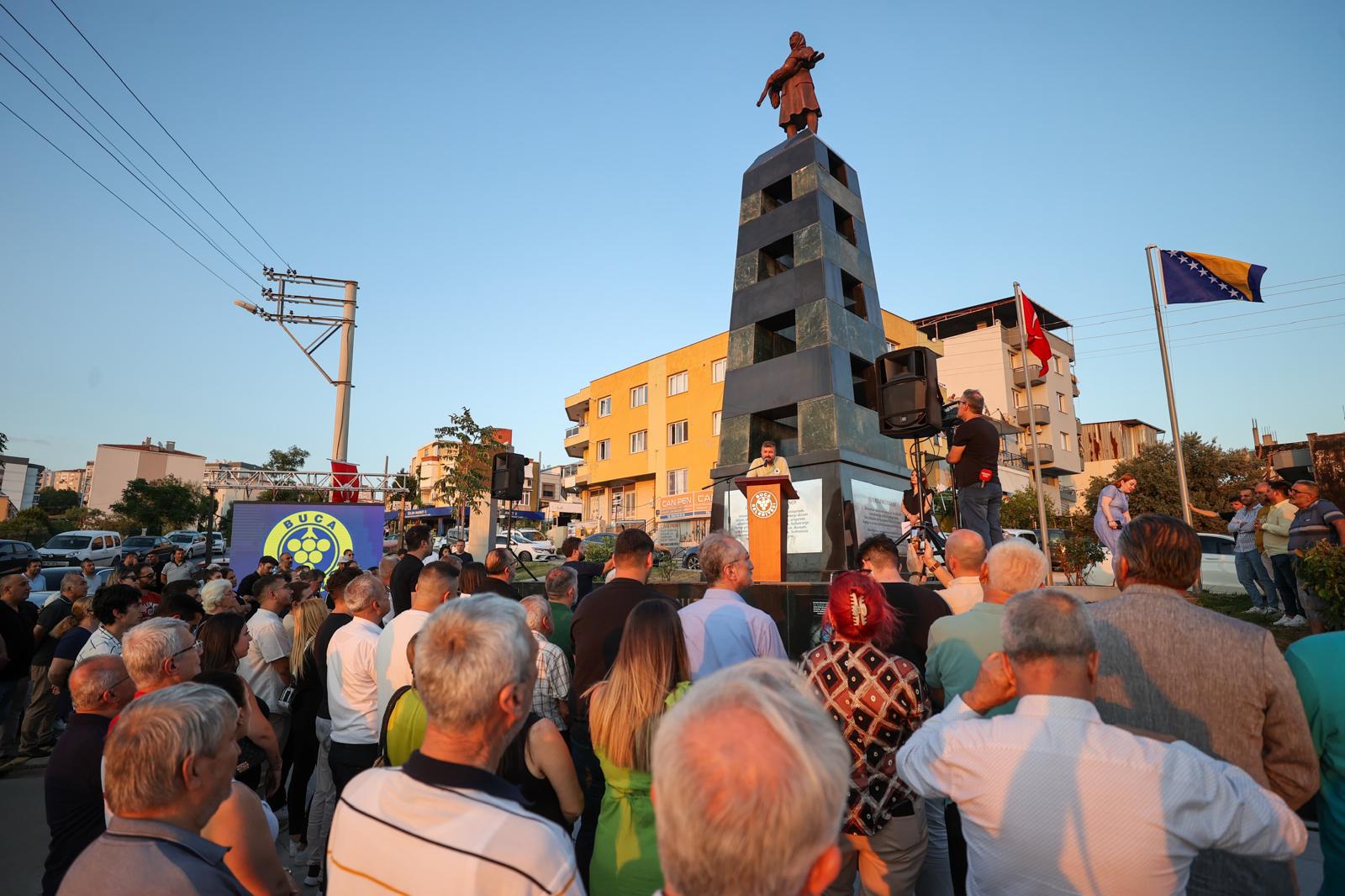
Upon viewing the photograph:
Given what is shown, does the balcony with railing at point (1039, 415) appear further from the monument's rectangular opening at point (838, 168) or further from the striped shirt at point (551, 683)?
the striped shirt at point (551, 683)

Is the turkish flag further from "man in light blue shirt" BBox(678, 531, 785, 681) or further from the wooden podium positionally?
"man in light blue shirt" BBox(678, 531, 785, 681)

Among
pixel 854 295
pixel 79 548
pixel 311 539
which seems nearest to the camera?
pixel 854 295

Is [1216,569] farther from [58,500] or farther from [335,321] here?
[58,500]

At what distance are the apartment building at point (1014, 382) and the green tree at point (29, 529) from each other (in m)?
47.8

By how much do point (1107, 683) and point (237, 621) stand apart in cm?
428

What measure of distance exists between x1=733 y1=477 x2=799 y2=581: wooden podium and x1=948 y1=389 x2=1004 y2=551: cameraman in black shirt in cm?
185

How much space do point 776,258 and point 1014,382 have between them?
115ft

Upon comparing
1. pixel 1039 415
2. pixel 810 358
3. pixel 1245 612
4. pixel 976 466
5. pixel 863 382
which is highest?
pixel 1039 415

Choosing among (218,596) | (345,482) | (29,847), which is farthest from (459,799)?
(345,482)

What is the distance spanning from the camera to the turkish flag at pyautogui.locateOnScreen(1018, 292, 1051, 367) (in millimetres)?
15000

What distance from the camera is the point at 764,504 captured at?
7977mm

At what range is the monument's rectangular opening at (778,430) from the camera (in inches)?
462

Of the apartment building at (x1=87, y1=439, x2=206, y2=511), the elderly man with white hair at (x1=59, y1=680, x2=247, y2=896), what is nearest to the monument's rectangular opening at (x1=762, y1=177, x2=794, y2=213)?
the elderly man with white hair at (x1=59, y1=680, x2=247, y2=896)

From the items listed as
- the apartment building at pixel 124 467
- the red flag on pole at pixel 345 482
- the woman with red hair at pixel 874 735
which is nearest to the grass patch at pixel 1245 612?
the woman with red hair at pixel 874 735
